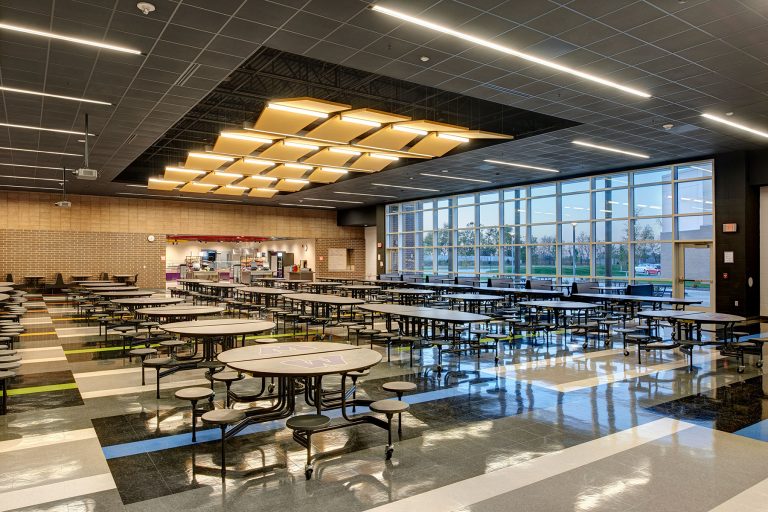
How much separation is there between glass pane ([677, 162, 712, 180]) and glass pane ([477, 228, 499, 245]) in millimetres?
6943

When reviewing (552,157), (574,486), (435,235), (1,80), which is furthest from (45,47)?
(435,235)

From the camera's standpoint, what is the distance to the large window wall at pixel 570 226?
539 inches

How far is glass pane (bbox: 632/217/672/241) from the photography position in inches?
547

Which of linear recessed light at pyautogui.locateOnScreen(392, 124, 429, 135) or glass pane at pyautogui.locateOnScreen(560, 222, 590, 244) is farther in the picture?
glass pane at pyautogui.locateOnScreen(560, 222, 590, 244)

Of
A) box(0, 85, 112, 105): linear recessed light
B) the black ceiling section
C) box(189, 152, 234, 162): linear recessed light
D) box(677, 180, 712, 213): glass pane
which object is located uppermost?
the black ceiling section

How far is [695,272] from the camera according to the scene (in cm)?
1337

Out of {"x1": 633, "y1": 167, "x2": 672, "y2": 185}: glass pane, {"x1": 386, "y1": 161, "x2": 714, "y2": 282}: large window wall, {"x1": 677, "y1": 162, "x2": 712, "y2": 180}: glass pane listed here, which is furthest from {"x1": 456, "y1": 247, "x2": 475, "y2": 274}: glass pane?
{"x1": 677, "y1": 162, "x2": 712, "y2": 180}: glass pane

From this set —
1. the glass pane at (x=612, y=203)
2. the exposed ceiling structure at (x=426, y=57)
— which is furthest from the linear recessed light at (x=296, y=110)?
the glass pane at (x=612, y=203)

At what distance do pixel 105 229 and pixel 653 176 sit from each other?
21.3 meters

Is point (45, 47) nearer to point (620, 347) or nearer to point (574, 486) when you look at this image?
point (574, 486)

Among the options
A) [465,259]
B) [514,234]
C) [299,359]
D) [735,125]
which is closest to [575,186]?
[514,234]

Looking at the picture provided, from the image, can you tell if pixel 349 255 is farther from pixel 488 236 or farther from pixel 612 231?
pixel 612 231

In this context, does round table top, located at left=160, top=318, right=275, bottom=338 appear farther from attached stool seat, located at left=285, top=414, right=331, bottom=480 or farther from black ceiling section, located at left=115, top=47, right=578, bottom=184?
black ceiling section, located at left=115, top=47, right=578, bottom=184

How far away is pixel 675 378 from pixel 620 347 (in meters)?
2.47
